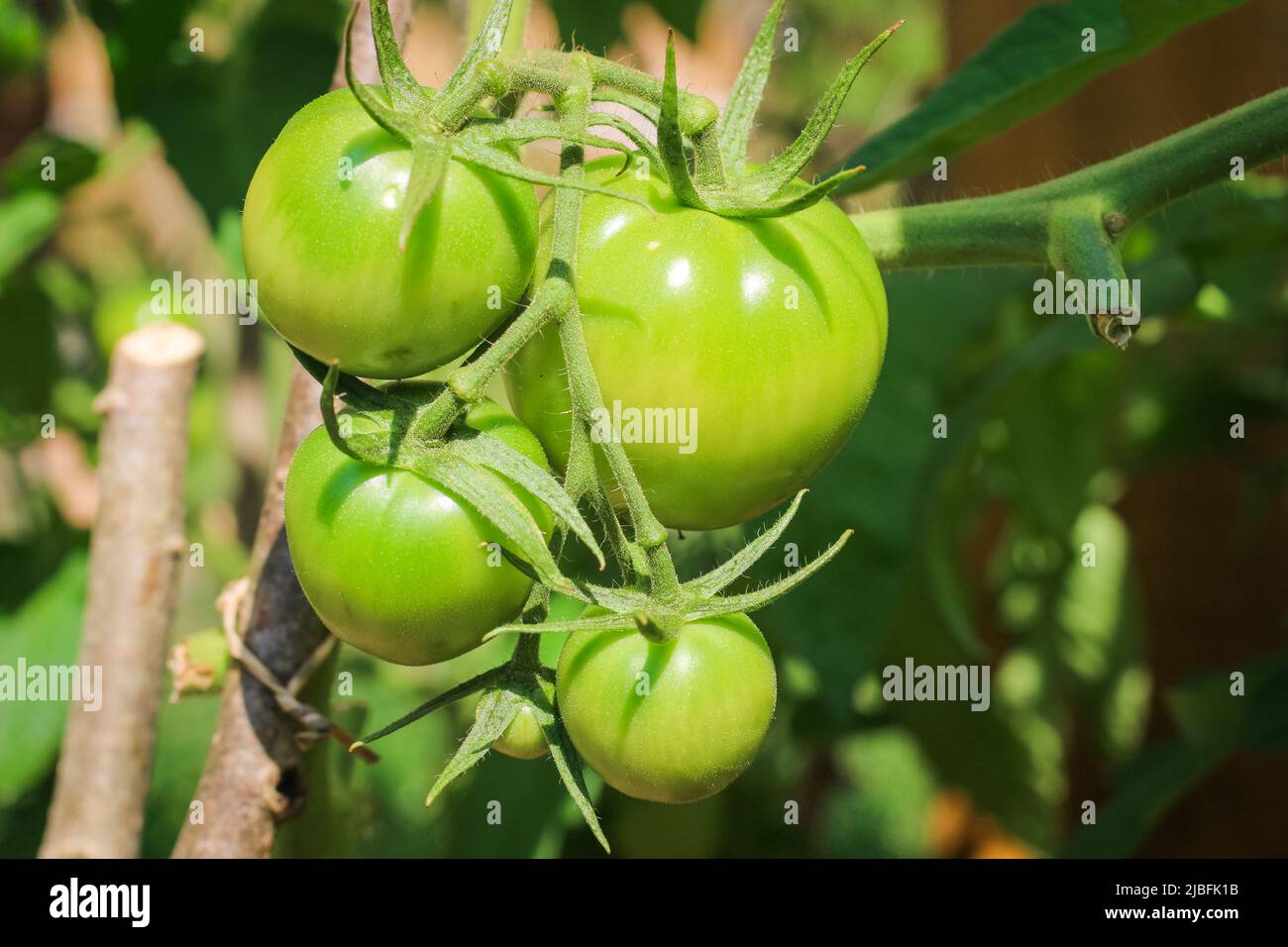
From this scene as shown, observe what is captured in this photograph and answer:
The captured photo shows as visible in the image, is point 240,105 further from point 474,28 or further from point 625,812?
point 625,812

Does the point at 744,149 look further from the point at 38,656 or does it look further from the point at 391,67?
the point at 38,656

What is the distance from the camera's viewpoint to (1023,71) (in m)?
0.71

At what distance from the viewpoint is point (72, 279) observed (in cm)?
137

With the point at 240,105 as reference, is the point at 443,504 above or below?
below

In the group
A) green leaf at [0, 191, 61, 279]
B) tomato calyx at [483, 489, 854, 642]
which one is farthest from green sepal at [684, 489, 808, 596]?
green leaf at [0, 191, 61, 279]

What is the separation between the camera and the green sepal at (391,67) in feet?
1.40

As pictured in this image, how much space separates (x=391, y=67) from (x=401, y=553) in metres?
0.18

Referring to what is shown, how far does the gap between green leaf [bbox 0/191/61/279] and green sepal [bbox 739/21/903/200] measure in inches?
30.9

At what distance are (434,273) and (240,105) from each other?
62 cm

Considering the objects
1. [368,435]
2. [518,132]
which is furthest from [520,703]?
[518,132]

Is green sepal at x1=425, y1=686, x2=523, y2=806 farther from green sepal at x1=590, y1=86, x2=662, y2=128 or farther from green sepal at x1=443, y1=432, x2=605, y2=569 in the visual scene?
green sepal at x1=590, y1=86, x2=662, y2=128

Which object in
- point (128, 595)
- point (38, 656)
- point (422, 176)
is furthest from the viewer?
point (38, 656)

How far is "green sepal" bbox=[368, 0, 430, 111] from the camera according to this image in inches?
16.8
